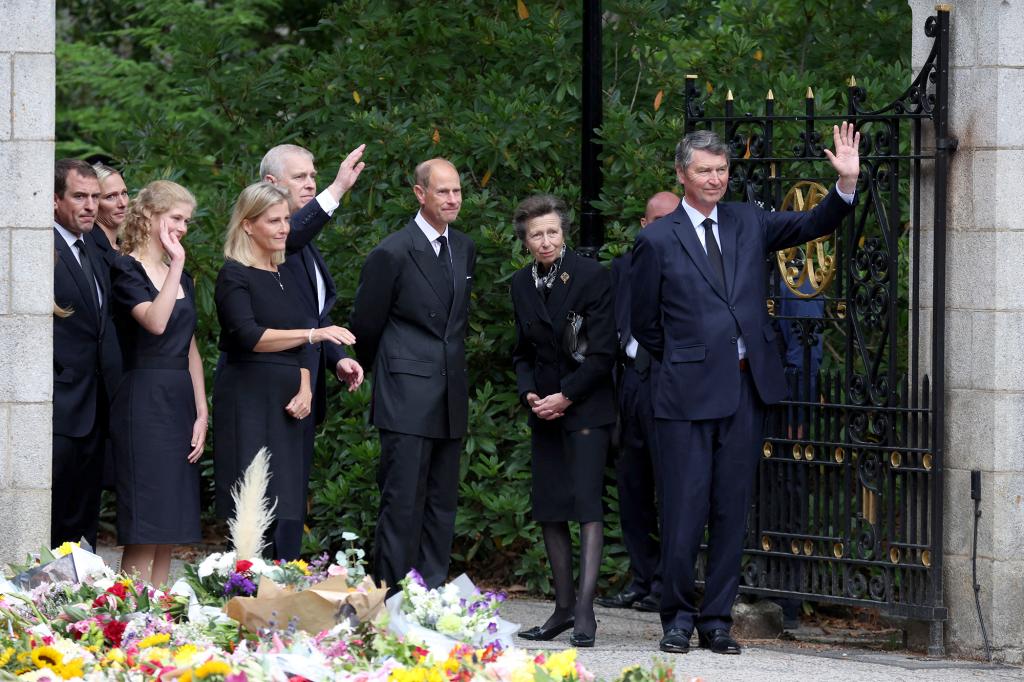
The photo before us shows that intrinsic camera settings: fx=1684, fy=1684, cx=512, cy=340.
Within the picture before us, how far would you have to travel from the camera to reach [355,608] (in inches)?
177

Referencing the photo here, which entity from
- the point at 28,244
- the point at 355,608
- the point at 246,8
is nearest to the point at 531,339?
the point at 28,244

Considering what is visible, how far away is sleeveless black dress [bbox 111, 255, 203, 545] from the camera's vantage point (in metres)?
7.17

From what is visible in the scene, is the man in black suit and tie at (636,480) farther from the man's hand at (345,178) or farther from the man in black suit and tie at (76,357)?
the man in black suit and tie at (76,357)

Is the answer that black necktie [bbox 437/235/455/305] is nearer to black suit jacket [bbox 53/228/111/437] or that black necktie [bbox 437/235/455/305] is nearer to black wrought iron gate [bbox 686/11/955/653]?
black wrought iron gate [bbox 686/11/955/653]

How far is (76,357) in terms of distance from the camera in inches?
292

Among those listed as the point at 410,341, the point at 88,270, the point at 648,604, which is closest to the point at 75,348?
the point at 88,270

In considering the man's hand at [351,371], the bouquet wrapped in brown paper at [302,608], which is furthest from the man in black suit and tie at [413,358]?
the bouquet wrapped in brown paper at [302,608]

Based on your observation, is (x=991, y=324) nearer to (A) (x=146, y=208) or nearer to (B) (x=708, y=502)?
(B) (x=708, y=502)

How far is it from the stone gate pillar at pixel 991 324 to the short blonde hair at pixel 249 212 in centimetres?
307

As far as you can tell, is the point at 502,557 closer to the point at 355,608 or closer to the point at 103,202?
the point at 103,202

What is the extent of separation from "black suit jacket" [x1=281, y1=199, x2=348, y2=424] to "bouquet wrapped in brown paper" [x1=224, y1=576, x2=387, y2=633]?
10.5ft

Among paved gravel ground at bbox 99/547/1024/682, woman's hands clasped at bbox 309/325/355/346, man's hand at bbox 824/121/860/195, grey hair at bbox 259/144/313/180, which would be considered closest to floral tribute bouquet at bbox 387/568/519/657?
paved gravel ground at bbox 99/547/1024/682

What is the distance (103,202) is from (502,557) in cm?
309

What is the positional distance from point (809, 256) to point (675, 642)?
82.0 inches
